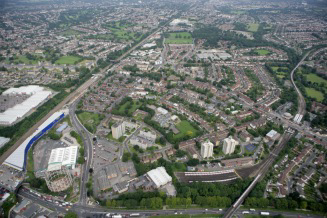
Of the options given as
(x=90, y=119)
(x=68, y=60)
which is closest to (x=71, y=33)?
(x=68, y=60)

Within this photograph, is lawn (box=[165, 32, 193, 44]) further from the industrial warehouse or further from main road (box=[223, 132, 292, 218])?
main road (box=[223, 132, 292, 218])

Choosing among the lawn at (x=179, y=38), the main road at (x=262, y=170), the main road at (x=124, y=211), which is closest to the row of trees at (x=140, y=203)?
the main road at (x=124, y=211)

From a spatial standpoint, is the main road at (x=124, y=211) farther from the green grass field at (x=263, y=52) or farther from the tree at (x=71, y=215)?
the green grass field at (x=263, y=52)

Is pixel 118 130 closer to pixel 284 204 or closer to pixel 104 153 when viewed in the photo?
pixel 104 153

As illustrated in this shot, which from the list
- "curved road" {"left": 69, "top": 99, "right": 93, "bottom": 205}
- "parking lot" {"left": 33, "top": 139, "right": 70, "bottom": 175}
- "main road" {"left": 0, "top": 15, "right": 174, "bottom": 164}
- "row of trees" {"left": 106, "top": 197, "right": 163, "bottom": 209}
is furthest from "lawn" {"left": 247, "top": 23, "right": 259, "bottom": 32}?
"row of trees" {"left": 106, "top": 197, "right": 163, "bottom": 209}

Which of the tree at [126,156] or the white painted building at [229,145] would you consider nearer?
the tree at [126,156]

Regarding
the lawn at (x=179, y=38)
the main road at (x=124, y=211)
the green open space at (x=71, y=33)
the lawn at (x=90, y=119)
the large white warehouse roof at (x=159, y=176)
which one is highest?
the green open space at (x=71, y=33)

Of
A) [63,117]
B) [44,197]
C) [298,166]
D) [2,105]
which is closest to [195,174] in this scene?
[298,166]

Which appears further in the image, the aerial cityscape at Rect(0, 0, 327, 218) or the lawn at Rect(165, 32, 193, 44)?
the lawn at Rect(165, 32, 193, 44)
